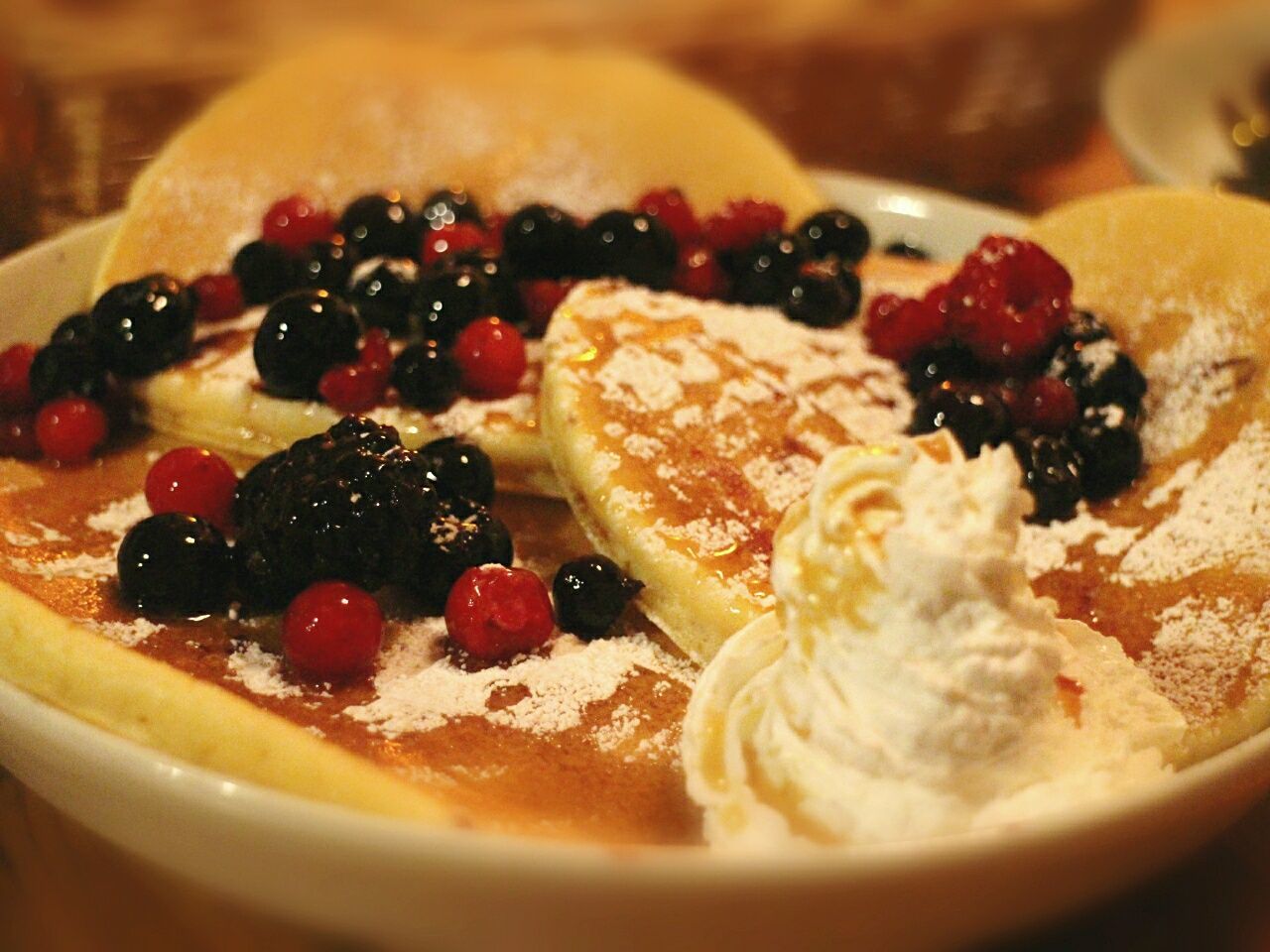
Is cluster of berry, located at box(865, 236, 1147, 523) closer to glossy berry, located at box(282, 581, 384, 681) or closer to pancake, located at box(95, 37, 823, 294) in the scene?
pancake, located at box(95, 37, 823, 294)

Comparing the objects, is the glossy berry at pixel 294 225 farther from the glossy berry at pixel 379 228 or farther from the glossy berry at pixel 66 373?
the glossy berry at pixel 66 373

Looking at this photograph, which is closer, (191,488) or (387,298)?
(191,488)

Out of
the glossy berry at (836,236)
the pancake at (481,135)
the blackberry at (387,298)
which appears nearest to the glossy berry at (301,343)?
the blackberry at (387,298)

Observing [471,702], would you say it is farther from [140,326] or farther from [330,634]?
[140,326]

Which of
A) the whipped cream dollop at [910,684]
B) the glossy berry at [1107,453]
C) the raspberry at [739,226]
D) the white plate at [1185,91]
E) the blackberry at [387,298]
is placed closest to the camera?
the whipped cream dollop at [910,684]

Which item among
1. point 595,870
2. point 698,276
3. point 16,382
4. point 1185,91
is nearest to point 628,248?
point 698,276

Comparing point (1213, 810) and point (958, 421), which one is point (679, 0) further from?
point (1213, 810)

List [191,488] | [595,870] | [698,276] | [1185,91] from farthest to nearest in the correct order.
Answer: [1185,91], [698,276], [191,488], [595,870]

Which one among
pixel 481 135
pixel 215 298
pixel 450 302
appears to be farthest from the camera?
pixel 481 135
